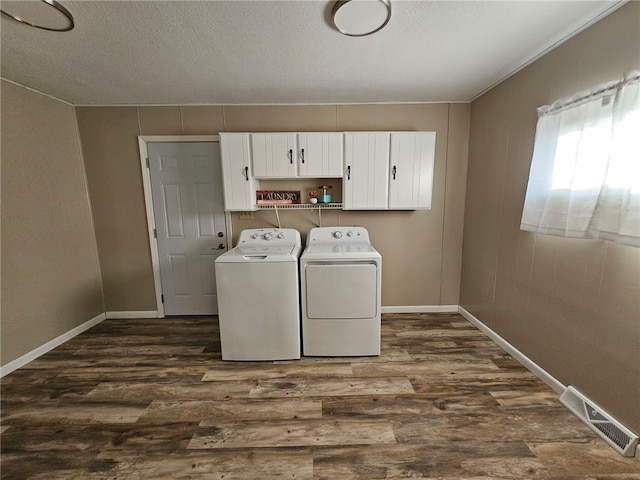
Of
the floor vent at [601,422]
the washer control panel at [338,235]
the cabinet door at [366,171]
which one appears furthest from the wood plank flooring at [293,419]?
the cabinet door at [366,171]

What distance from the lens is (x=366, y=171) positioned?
2631 mm

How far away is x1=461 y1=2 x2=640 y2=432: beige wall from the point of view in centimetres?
138

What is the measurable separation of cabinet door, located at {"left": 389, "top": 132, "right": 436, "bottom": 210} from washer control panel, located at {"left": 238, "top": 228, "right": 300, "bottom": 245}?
116cm

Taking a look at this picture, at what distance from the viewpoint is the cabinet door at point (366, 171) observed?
2580mm

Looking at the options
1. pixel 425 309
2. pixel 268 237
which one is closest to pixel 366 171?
pixel 268 237

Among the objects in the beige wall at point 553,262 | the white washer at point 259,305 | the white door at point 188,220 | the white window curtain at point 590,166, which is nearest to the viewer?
the white window curtain at point 590,166

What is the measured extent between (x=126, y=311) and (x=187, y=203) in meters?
1.56

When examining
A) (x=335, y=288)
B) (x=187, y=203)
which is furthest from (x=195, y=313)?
(x=335, y=288)

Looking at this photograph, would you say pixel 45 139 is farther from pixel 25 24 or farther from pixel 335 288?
pixel 335 288

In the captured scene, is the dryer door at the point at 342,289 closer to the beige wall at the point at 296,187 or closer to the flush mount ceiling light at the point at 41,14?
the beige wall at the point at 296,187

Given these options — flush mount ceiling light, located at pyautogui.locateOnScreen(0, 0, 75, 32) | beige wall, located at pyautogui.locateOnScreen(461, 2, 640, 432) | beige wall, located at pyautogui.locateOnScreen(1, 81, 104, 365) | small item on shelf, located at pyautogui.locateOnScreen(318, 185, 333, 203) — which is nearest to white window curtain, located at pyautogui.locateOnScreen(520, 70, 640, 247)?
beige wall, located at pyautogui.locateOnScreen(461, 2, 640, 432)

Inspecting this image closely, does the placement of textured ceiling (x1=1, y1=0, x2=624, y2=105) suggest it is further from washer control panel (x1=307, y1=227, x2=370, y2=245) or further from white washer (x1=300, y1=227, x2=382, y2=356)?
white washer (x1=300, y1=227, x2=382, y2=356)

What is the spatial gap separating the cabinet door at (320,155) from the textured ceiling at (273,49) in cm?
44

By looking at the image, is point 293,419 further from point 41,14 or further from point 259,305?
point 41,14
